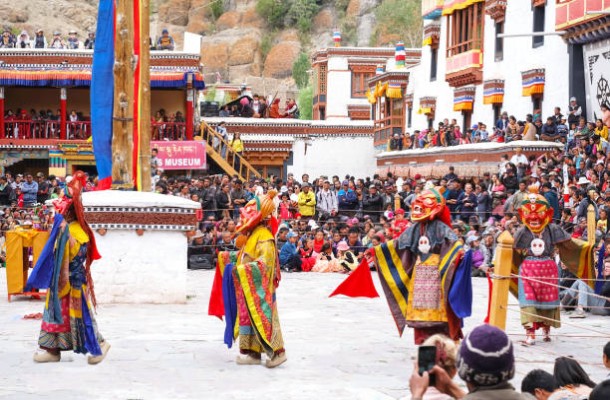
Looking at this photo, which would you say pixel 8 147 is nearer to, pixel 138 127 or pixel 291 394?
pixel 138 127

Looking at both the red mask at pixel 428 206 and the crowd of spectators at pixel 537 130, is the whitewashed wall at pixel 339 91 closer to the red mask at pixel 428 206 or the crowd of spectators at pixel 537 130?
the crowd of spectators at pixel 537 130

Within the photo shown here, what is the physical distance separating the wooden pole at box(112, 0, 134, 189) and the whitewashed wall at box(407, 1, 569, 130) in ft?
51.5

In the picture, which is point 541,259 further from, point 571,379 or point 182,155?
point 182,155

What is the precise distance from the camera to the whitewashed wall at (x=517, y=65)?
28041 mm

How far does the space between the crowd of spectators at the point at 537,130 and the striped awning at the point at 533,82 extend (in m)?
0.71

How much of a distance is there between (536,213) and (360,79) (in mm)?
45275

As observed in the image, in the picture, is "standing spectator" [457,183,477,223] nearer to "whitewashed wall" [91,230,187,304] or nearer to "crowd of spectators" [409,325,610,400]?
"whitewashed wall" [91,230,187,304]

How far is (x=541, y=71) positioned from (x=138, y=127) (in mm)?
17057

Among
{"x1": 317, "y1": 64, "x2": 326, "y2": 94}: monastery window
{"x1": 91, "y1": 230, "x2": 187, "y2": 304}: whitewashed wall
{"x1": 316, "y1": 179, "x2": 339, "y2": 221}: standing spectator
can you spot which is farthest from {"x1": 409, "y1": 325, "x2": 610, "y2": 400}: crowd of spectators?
{"x1": 317, "y1": 64, "x2": 326, "y2": 94}: monastery window

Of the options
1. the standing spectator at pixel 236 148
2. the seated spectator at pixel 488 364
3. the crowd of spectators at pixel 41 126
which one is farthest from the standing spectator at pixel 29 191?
the seated spectator at pixel 488 364

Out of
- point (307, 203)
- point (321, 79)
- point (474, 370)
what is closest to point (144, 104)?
point (307, 203)

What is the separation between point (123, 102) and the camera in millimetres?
14016

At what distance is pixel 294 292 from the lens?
51.8 feet

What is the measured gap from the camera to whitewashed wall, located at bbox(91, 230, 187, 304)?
13250 mm
